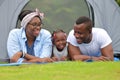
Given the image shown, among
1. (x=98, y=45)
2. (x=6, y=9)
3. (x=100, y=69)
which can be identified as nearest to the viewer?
(x=100, y=69)

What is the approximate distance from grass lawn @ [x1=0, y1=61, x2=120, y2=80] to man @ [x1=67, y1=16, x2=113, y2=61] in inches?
24.3

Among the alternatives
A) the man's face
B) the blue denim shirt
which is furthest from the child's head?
the man's face

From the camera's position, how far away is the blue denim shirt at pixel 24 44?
5770mm

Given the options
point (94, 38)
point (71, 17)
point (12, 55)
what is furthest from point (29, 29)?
point (71, 17)

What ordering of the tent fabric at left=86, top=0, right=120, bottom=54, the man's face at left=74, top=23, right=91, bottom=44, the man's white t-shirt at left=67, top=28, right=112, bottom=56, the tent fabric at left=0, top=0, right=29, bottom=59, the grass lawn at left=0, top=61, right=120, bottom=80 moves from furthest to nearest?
the tent fabric at left=86, top=0, right=120, bottom=54 → the tent fabric at left=0, top=0, right=29, bottom=59 → the man's white t-shirt at left=67, top=28, right=112, bottom=56 → the man's face at left=74, top=23, right=91, bottom=44 → the grass lawn at left=0, top=61, right=120, bottom=80

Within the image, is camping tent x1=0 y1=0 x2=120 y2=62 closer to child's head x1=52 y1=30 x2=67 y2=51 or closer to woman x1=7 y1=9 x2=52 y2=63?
woman x1=7 y1=9 x2=52 y2=63

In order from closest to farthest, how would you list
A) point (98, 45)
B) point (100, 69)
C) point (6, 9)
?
point (100, 69)
point (98, 45)
point (6, 9)

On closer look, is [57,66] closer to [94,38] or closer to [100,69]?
[100,69]

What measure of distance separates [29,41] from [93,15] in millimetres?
1302

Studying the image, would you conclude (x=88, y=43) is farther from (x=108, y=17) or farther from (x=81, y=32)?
(x=108, y=17)

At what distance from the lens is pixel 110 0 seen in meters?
6.83

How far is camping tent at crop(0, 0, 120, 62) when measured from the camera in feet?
21.4

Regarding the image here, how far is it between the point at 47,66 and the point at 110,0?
238 centimetres

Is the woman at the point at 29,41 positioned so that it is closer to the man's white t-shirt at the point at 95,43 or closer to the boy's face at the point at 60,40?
the boy's face at the point at 60,40
